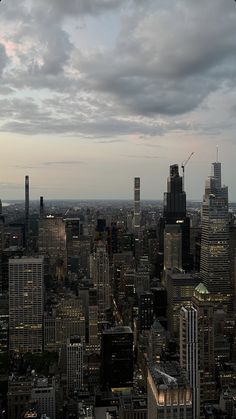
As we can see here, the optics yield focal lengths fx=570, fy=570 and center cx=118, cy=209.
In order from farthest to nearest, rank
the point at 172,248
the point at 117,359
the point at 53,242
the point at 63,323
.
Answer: the point at 53,242, the point at 172,248, the point at 63,323, the point at 117,359

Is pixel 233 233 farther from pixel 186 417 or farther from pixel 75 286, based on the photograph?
pixel 186 417

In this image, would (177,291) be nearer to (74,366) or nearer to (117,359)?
(117,359)

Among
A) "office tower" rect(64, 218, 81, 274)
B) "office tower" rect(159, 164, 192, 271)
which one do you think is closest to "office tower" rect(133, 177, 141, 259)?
"office tower" rect(159, 164, 192, 271)

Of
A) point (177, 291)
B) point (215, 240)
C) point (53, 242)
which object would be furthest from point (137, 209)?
point (177, 291)

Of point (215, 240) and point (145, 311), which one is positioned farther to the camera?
point (215, 240)

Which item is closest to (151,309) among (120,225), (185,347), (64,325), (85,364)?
(64,325)

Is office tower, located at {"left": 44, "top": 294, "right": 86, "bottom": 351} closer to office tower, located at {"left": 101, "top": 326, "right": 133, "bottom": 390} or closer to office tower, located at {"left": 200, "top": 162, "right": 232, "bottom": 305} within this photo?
office tower, located at {"left": 101, "top": 326, "right": 133, "bottom": 390}
